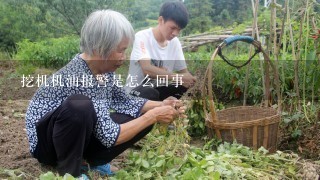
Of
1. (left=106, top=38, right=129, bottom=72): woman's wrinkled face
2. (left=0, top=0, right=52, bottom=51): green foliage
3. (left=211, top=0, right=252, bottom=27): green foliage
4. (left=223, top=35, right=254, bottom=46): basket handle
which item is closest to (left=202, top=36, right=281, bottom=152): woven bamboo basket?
(left=223, top=35, right=254, bottom=46): basket handle

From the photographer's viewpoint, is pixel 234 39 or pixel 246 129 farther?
pixel 234 39

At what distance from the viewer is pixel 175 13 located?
307 cm

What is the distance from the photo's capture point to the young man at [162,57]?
10.2 feet

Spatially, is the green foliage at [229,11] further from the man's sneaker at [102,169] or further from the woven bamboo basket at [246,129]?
the man's sneaker at [102,169]

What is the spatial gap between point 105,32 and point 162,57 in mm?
1386

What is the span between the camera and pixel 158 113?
2.14m

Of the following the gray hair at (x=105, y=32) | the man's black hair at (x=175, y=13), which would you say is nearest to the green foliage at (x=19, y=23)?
the man's black hair at (x=175, y=13)

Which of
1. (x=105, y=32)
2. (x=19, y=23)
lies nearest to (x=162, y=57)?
(x=105, y=32)

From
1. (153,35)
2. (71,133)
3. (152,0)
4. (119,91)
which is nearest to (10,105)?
(153,35)

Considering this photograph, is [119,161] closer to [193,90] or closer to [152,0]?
[193,90]

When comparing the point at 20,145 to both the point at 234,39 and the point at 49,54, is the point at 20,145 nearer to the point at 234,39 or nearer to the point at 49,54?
the point at 234,39

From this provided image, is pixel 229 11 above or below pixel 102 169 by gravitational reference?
above

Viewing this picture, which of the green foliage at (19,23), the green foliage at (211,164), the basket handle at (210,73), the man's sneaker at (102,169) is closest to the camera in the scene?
the green foliage at (211,164)

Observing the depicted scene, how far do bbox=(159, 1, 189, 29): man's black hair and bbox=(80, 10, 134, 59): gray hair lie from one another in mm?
1065
